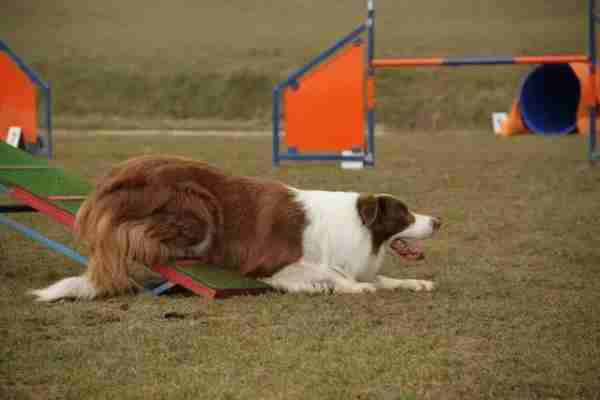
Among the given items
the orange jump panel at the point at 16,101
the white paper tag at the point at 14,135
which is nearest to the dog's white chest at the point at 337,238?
the white paper tag at the point at 14,135

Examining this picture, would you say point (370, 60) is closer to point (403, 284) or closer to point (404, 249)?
point (404, 249)

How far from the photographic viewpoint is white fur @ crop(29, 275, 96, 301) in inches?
217

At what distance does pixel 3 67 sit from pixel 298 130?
4.51m

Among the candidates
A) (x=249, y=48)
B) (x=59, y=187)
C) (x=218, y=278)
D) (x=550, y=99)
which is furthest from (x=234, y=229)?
(x=249, y=48)

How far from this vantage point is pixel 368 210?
5684 mm

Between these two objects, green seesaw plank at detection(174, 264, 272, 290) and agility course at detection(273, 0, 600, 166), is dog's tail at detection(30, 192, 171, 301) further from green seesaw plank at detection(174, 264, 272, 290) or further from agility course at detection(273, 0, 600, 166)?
agility course at detection(273, 0, 600, 166)

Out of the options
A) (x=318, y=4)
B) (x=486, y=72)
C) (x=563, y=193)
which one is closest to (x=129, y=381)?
(x=563, y=193)

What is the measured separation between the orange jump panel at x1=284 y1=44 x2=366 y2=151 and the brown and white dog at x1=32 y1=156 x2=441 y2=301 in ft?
24.4

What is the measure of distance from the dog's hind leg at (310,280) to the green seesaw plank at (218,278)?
0.11 meters

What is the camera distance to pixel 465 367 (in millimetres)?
4039

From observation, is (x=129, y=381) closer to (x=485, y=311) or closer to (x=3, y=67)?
(x=485, y=311)

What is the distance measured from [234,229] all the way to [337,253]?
0.62 meters

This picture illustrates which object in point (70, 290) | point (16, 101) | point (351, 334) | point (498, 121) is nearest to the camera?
point (351, 334)

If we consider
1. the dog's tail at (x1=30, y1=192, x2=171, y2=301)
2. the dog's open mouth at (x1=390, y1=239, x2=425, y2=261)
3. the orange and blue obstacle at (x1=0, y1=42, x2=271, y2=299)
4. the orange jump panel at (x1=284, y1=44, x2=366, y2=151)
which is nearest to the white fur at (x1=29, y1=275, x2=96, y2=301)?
the dog's tail at (x1=30, y1=192, x2=171, y2=301)
